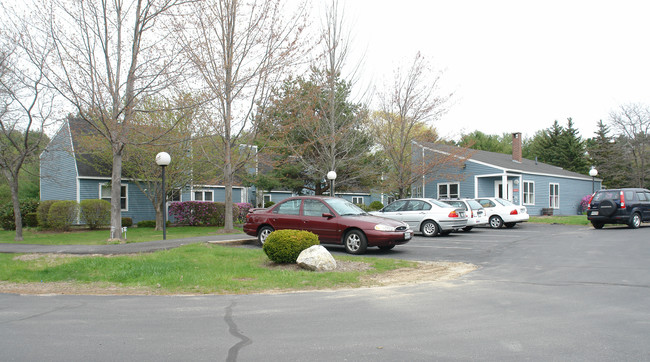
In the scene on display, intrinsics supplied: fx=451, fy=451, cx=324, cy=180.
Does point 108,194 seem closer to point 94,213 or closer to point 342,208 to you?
point 94,213

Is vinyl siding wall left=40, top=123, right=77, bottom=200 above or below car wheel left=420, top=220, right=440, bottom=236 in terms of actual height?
above

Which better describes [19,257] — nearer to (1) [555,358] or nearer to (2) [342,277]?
(2) [342,277]

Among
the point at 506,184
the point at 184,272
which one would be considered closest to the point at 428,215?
the point at 184,272

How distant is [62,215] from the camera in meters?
22.3

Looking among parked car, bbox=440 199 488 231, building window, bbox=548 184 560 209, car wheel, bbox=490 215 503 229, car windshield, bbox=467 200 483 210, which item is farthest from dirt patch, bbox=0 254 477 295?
building window, bbox=548 184 560 209

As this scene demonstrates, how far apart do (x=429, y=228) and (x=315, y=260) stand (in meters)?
9.02

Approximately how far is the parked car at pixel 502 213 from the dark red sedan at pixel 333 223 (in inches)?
436

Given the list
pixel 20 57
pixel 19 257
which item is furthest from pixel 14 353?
pixel 20 57

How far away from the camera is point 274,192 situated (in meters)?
38.2

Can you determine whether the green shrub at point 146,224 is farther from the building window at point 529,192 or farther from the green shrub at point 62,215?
the building window at point 529,192

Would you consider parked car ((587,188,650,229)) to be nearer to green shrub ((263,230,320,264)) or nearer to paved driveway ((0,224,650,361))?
paved driveway ((0,224,650,361))

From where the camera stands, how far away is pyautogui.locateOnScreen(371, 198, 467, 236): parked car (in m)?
17.1

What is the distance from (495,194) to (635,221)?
1072cm

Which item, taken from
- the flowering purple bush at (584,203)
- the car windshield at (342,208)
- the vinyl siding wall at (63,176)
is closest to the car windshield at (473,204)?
the car windshield at (342,208)
